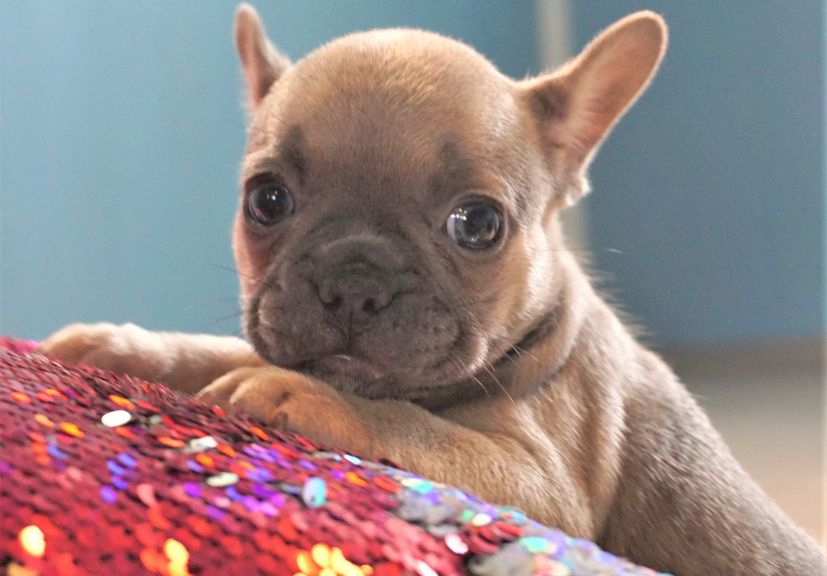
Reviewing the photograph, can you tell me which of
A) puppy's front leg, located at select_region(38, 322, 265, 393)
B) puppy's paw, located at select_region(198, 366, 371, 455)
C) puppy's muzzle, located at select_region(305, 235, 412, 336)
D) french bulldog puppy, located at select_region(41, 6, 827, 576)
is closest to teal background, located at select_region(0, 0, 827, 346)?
puppy's front leg, located at select_region(38, 322, 265, 393)

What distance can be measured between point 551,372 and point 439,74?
761 millimetres

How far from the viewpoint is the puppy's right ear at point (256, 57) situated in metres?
2.65

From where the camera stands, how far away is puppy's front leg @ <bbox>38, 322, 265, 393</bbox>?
1911 mm

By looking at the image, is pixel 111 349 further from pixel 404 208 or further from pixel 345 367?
pixel 404 208

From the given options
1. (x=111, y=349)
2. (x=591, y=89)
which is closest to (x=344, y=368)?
(x=111, y=349)

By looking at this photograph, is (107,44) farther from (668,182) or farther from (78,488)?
(668,182)

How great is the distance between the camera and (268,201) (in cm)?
214

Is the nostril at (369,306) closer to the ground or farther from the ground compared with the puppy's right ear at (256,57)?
closer to the ground

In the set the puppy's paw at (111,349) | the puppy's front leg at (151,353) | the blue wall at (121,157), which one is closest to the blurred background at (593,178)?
the blue wall at (121,157)

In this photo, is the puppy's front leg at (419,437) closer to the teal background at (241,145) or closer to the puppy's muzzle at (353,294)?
the puppy's muzzle at (353,294)

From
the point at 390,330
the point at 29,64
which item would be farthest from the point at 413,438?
the point at 29,64

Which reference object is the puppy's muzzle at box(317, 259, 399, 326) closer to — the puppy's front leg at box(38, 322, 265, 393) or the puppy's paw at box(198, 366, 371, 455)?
the puppy's paw at box(198, 366, 371, 455)

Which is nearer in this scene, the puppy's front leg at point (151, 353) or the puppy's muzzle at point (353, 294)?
the puppy's muzzle at point (353, 294)

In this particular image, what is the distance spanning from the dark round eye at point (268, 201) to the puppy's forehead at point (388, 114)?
56 mm
